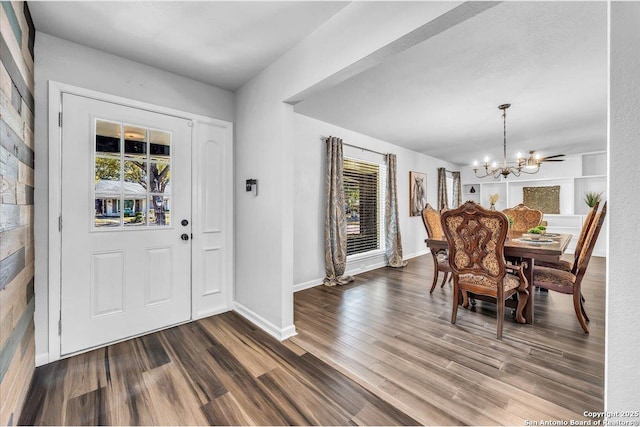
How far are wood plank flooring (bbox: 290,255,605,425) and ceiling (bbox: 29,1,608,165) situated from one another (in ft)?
7.84

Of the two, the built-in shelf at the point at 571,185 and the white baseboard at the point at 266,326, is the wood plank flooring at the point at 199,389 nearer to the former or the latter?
the white baseboard at the point at 266,326

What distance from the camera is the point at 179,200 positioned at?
8.50 ft

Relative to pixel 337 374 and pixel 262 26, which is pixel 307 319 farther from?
pixel 262 26

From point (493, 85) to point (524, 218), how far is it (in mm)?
2660

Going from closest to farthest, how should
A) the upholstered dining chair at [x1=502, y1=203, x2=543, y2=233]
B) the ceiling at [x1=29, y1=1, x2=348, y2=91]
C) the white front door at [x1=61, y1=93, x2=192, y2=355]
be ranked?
1. the ceiling at [x1=29, y1=1, x2=348, y2=91]
2. the white front door at [x1=61, y1=93, x2=192, y2=355]
3. the upholstered dining chair at [x1=502, y1=203, x2=543, y2=233]

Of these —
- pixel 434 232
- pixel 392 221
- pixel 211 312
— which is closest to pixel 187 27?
pixel 211 312

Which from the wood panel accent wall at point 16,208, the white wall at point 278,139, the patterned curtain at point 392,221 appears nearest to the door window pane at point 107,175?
the wood panel accent wall at point 16,208

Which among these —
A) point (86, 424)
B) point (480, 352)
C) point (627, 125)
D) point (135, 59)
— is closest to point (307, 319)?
point (480, 352)

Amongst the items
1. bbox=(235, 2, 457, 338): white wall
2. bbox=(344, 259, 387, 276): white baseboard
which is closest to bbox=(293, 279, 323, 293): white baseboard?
bbox=(344, 259, 387, 276): white baseboard

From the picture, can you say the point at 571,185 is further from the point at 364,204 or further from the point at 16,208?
the point at 16,208

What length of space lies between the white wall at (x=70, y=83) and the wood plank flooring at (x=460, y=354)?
196cm

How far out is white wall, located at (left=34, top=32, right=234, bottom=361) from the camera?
76.1 inches

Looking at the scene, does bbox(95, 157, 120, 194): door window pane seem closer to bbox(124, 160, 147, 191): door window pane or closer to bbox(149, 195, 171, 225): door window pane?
bbox(124, 160, 147, 191): door window pane

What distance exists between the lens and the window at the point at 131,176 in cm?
221
